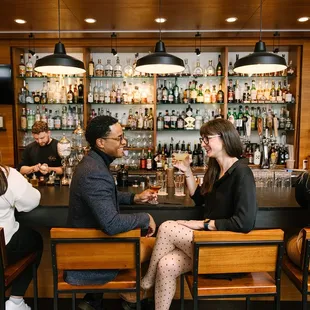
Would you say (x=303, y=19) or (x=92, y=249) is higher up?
(x=303, y=19)

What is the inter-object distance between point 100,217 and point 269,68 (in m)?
2.08

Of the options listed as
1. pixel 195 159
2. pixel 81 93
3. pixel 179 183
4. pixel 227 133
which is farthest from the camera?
pixel 195 159

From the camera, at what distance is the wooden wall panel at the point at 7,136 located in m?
5.05

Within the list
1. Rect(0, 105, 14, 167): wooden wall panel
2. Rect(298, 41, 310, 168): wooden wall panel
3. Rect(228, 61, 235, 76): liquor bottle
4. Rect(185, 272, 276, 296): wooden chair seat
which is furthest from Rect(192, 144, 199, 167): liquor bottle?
Rect(185, 272, 276, 296): wooden chair seat

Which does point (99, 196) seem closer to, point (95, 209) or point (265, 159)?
point (95, 209)

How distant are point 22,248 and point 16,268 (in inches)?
6.5

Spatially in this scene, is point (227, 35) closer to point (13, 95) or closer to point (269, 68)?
point (269, 68)

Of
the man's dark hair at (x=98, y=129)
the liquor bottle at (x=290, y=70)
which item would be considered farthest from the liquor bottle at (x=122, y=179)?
the liquor bottle at (x=290, y=70)

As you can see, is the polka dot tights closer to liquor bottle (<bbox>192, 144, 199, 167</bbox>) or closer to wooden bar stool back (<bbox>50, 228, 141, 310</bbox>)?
wooden bar stool back (<bbox>50, 228, 141, 310</bbox>)

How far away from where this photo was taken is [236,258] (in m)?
1.64

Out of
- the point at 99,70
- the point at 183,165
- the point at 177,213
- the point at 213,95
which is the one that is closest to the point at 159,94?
the point at 213,95

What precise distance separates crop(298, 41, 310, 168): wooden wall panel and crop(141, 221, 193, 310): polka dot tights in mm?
3651

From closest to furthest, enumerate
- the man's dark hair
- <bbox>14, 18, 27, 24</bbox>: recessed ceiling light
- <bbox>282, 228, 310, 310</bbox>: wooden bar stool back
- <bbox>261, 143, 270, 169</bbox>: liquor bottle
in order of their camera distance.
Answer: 1. <bbox>282, 228, 310, 310</bbox>: wooden bar stool back
2. the man's dark hair
3. <bbox>14, 18, 27, 24</bbox>: recessed ceiling light
4. <bbox>261, 143, 270, 169</bbox>: liquor bottle

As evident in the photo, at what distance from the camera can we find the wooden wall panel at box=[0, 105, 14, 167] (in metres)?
5.05
